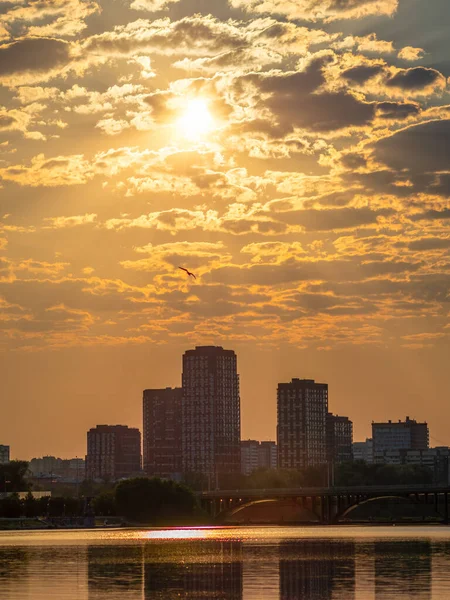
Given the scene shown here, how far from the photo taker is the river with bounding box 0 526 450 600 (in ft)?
292

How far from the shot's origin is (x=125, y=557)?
141 metres

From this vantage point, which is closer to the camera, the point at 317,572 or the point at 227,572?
the point at 317,572

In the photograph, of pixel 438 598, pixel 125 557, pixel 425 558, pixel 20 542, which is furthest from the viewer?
pixel 20 542

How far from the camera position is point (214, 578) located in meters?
104

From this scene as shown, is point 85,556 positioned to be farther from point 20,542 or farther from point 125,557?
point 20,542

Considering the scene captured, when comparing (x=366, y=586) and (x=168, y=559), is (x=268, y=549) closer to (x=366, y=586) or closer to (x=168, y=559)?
(x=168, y=559)

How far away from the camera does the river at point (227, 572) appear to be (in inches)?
3504

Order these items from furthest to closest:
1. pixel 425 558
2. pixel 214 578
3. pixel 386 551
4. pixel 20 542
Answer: pixel 20 542, pixel 386 551, pixel 425 558, pixel 214 578

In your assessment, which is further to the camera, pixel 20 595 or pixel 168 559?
pixel 168 559

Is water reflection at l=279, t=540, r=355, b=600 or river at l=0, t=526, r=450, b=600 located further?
river at l=0, t=526, r=450, b=600

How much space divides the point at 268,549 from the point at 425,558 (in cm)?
3088

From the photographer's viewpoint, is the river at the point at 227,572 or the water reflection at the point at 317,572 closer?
the water reflection at the point at 317,572

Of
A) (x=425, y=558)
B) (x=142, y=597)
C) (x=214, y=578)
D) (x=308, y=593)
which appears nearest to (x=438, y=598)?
(x=308, y=593)

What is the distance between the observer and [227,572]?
111125 millimetres
